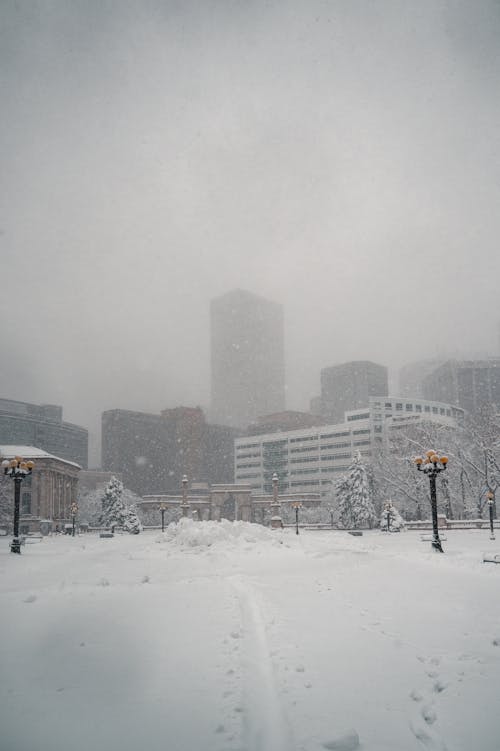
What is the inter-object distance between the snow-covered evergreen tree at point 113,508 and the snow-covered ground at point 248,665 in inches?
2295

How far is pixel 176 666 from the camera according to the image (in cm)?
705

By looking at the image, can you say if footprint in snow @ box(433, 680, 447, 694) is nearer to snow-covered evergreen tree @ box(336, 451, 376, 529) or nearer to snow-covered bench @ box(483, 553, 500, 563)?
snow-covered bench @ box(483, 553, 500, 563)

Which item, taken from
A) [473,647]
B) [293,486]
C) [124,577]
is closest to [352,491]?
[124,577]

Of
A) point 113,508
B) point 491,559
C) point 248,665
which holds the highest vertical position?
point 248,665

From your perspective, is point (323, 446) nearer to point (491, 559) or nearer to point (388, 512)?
point (388, 512)

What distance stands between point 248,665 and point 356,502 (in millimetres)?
58056

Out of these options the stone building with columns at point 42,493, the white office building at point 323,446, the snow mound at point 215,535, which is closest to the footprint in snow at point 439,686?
the snow mound at point 215,535

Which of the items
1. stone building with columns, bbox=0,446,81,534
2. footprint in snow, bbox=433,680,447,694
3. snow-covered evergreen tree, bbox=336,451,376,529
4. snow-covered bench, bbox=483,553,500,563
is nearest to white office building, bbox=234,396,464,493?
snow-covered evergreen tree, bbox=336,451,376,529

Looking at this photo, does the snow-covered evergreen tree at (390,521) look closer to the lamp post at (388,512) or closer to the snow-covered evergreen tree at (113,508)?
the lamp post at (388,512)

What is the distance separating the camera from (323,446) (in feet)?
455

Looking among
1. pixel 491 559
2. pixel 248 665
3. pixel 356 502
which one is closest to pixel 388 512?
pixel 356 502

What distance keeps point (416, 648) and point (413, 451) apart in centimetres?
5884

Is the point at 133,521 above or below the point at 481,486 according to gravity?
below

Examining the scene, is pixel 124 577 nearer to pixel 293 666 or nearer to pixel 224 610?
pixel 224 610
